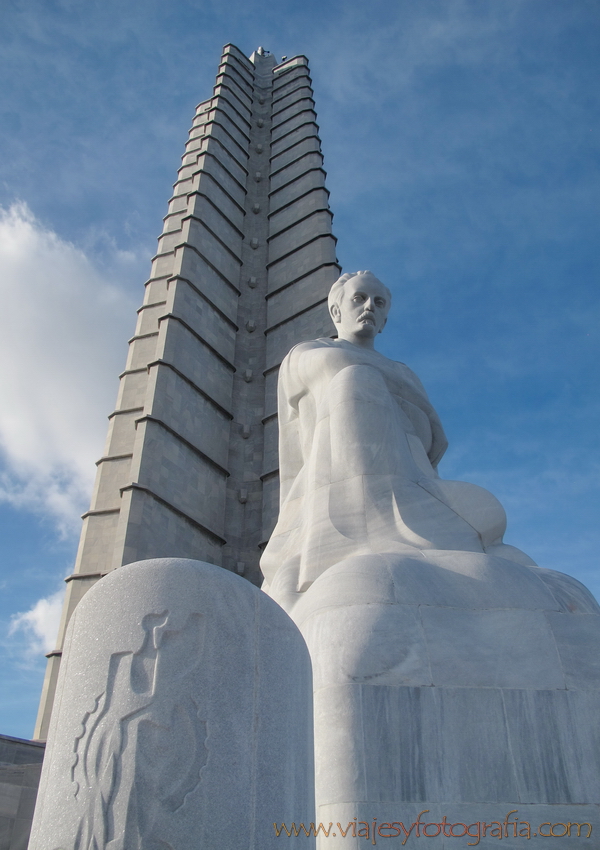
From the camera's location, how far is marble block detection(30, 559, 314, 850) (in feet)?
5.54

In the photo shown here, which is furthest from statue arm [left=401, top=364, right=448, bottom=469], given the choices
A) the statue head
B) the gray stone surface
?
the gray stone surface

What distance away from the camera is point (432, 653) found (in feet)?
Answer: 10.3

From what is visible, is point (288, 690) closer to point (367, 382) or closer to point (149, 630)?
point (149, 630)

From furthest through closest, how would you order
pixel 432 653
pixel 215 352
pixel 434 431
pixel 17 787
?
pixel 215 352 < pixel 17 787 < pixel 434 431 < pixel 432 653

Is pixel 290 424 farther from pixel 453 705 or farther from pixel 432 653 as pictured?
pixel 453 705

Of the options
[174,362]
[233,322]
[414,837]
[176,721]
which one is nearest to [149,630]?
[176,721]

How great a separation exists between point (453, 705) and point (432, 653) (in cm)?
25

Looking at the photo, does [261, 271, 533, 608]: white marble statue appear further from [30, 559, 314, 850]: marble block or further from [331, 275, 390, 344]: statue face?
[30, 559, 314, 850]: marble block

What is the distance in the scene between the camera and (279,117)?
27.4m

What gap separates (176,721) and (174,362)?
13.4 meters

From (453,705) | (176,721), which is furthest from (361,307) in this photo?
(176,721)

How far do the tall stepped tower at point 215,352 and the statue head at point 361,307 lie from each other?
266 inches

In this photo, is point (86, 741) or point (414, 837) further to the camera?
point (414, 837)

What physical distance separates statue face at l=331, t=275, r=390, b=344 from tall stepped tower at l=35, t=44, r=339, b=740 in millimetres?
6784
